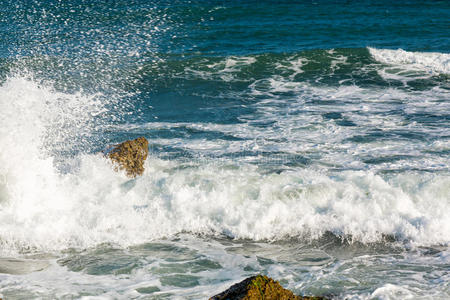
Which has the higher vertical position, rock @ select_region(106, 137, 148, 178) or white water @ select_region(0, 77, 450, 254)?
rock @ select_region(106, 137, 148, 178)

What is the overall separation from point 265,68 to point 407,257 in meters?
9.46

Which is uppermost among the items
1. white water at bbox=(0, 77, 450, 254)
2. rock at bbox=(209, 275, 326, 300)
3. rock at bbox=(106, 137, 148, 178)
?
rock at bbox=(209, 275, 326, 300)

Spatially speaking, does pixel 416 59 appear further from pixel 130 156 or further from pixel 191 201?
pixel 191 201

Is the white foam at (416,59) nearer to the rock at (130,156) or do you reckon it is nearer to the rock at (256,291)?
the rock at (130,156)

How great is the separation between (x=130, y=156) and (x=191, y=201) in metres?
1.30

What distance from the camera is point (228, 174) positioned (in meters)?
7.01

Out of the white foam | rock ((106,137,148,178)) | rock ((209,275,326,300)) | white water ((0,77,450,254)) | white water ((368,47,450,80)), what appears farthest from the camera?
the white foam

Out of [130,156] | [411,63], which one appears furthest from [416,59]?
[130,156]

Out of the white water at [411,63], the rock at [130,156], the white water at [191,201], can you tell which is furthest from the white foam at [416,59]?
the rock at [130,156]

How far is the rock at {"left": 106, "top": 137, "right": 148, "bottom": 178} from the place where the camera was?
6945 mm

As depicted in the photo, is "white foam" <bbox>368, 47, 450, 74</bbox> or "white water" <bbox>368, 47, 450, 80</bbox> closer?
"white water" <bbox>368, 47, 450, 80</bbox>

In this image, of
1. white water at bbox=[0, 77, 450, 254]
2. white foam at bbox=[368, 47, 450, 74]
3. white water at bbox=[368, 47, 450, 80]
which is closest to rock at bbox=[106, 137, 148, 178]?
white water at bbox=[0, 77, 450, 254]

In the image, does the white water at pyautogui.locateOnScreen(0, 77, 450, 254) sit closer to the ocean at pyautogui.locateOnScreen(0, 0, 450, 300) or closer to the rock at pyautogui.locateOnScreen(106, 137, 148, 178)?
the ocean at pyautogui.locateOnScreen(0, 0, 450, 300)

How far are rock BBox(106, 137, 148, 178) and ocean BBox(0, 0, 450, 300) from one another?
147mm
